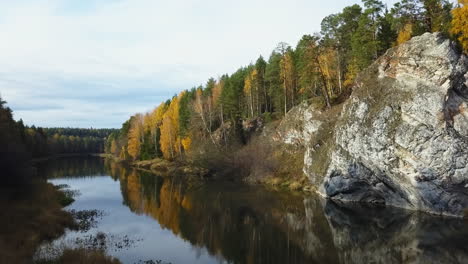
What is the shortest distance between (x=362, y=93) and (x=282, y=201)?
54.7 ft

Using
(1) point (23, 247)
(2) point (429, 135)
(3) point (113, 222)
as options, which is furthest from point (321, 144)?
(1) point (23, 247)

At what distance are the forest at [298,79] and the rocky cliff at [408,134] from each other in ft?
19.9

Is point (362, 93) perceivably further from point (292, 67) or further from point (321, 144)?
point (292, 67)

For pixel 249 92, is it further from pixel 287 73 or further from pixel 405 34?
pixel 405 34

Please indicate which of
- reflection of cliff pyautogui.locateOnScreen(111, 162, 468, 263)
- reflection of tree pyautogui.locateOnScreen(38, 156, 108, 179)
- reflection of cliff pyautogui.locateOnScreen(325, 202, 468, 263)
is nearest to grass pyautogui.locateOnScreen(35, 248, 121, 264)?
reflection of cliff pyautogui.locateOnScreen(111, 162, 468, 263)

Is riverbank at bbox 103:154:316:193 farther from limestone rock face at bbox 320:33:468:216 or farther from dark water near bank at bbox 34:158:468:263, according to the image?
limestone rock face at bbox 320:33:468:216

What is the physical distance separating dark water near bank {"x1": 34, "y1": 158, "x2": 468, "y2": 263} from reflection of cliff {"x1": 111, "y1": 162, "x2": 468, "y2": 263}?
6 centimetres

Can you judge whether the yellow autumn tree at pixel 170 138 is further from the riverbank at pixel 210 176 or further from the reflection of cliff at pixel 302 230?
the reflection of cliff at pixel 302 230

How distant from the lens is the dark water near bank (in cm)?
2422

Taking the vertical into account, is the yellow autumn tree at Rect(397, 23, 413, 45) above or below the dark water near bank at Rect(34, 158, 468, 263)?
above

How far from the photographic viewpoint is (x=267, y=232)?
99.7 feet

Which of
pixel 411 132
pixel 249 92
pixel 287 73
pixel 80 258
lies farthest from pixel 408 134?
pixel 249 92

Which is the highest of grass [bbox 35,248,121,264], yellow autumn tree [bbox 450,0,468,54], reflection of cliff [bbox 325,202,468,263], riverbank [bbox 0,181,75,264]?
yellow autumn tree [bbox 450,0,468,54]

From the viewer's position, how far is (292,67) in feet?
235
